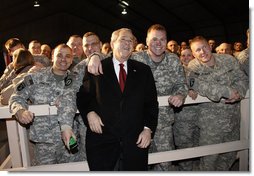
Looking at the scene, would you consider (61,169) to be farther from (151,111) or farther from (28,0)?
(28,0)

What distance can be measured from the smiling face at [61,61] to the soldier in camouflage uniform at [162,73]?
646 mm

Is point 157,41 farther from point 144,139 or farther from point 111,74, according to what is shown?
point 144,139

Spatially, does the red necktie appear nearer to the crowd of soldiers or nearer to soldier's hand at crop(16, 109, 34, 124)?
the crowd of soldiers

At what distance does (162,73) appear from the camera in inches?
88.5

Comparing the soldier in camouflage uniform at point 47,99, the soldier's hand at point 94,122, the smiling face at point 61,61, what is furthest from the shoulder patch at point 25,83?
the soldier's hand at point 94,122

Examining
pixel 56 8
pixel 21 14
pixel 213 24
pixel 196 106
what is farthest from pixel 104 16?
pixel 196 106

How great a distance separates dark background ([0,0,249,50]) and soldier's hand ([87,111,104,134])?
6427 mm

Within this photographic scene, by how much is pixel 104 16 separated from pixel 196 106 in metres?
→ 10.2

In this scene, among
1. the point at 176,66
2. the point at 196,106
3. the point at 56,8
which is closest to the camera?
the point at 176,66

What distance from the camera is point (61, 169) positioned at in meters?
1.70

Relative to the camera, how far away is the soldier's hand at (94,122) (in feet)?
5.08

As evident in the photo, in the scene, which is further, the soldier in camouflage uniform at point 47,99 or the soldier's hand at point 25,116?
the soldier in camouflage uniform at point 47,99

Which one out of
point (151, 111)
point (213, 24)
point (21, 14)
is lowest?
point (151, 111)

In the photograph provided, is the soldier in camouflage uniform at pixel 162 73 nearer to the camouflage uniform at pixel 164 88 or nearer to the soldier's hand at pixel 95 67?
the camouflage uniform at pixel 164 88
